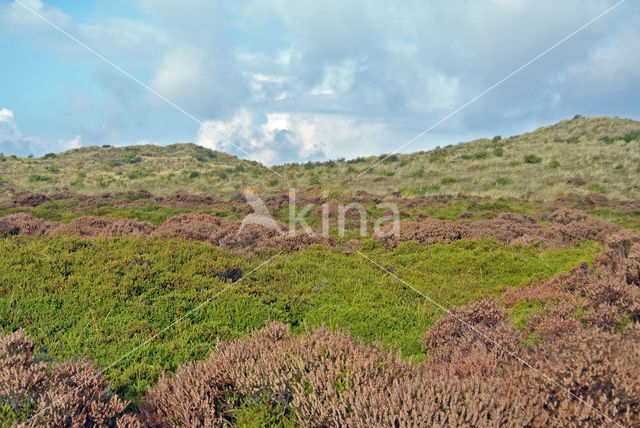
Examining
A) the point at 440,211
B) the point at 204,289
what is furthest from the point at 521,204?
the point at 204,289

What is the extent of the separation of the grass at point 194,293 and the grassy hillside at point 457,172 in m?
21.1

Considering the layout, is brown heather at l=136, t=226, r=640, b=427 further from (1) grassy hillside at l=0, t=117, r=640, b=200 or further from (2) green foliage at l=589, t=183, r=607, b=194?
(2) green foliage at l=589, t=183, r=607, b=194

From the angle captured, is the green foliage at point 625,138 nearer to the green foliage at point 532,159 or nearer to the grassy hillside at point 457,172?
the grassy hillside at point 457,172

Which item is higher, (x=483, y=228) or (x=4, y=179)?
(x=4, y=179)

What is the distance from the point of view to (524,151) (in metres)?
48.1

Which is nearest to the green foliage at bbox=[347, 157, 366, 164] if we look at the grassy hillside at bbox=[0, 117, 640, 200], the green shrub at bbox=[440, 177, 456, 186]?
the grassy hillside at bbox=[0, 117, 640, 200]

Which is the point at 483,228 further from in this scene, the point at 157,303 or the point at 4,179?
the point at 4,179

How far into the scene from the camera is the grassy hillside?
3300 cm

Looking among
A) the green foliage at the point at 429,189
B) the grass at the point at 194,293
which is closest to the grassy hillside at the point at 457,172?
the green foliage at the point at 429,189

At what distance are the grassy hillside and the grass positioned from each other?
69.3 feet

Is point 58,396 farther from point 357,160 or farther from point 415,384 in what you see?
point 357,160

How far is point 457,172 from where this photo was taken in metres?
42.0

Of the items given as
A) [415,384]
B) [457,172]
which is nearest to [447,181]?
[457,172]

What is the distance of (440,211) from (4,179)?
1675 inches
